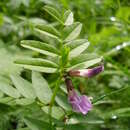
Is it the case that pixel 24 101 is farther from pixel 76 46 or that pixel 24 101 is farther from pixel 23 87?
pixel 76 46

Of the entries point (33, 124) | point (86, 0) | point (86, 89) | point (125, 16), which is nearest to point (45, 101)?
point (33, 124)

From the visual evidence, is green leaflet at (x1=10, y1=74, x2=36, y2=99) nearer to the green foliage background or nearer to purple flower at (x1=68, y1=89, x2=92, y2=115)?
the green foliage background

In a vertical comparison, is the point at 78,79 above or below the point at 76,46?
above

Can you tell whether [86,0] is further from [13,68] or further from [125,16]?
[13,68]

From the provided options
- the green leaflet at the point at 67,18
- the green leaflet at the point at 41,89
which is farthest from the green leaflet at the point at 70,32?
the green leaflet at the point at 41,89

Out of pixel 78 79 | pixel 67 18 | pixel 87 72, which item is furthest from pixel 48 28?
pixel 78 79

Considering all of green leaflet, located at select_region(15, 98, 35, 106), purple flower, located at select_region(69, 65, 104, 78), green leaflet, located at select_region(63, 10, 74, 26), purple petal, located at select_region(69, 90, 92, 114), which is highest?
green leaflet, located at select_region(63, 10, 74, 26)

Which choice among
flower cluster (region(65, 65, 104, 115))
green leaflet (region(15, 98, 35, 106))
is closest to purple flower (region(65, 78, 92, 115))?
flower cluster (region(65, 65, 104, 115))
